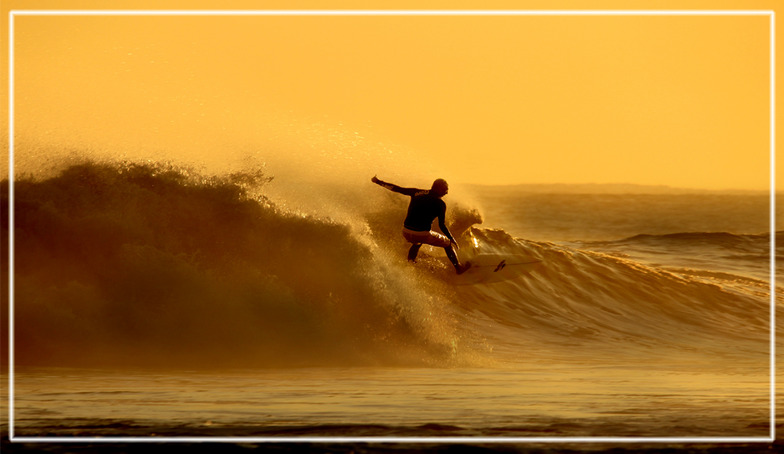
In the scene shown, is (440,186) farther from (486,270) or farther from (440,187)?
(486,270)

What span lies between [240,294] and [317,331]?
0.94 meters

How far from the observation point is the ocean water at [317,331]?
27.7 ft

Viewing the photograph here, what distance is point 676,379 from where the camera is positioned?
11195 millimetres

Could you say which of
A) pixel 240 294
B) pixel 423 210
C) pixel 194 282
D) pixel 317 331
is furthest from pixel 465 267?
pixel 194 282

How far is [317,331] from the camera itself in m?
12.5

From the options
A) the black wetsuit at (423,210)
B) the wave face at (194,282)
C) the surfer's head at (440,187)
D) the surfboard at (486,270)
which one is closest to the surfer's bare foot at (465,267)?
the surfboard at (486,270)

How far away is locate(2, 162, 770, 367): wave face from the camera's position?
12062 millimetres

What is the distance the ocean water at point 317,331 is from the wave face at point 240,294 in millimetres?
26

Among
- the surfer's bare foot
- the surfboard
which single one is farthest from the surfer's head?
the surfboard

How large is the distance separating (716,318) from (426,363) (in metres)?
6.78

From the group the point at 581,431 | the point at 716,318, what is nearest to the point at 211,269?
the point at 581,431

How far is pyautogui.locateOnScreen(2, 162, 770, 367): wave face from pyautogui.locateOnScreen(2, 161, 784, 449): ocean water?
26 mm

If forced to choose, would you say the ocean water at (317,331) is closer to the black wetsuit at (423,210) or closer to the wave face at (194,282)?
the wave face at (194,282)

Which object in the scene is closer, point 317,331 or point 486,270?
point 317,331
